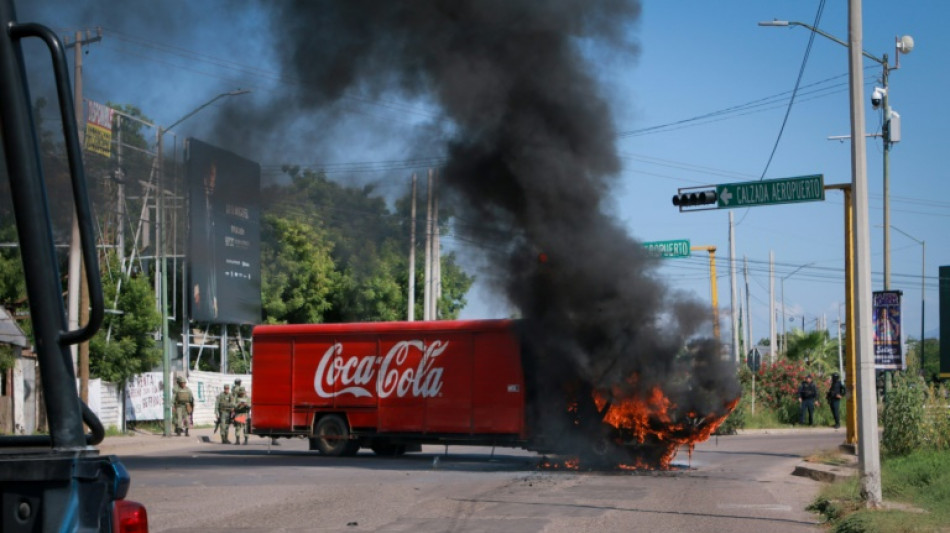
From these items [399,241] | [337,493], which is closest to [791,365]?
[399,241]

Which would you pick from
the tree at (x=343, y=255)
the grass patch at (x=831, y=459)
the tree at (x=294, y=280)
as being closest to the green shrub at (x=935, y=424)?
the grass patch at (x=831, y=459)

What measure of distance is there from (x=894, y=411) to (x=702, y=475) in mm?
3085

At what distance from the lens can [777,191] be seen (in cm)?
1716

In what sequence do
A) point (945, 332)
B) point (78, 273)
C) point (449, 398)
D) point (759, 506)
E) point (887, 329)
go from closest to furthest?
point (78, 273) < point (759, 506) < point (887, 329) < point (449, 398) < point (945, 332)

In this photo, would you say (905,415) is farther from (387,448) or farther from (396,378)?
(387,448)

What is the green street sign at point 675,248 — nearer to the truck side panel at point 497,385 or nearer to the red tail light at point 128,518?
the truck side panel at point 497,385

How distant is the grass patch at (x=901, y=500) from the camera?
29.2 feet

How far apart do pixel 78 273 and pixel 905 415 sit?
11.9 m

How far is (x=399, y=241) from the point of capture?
2267cm

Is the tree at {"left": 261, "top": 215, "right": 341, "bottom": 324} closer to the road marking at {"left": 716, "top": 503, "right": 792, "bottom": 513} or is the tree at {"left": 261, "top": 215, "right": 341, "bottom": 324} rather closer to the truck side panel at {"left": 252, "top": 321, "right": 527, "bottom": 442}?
the truck side panel at {"left": 252, "top": 321, "right": 527, "bottom": 442}

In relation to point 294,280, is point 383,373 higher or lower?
lower

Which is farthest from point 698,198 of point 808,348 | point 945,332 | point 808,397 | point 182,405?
point 808,348

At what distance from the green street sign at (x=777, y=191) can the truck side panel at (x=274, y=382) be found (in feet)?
30.3

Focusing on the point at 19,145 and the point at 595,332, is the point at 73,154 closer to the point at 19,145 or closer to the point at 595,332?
the point at 19,145
